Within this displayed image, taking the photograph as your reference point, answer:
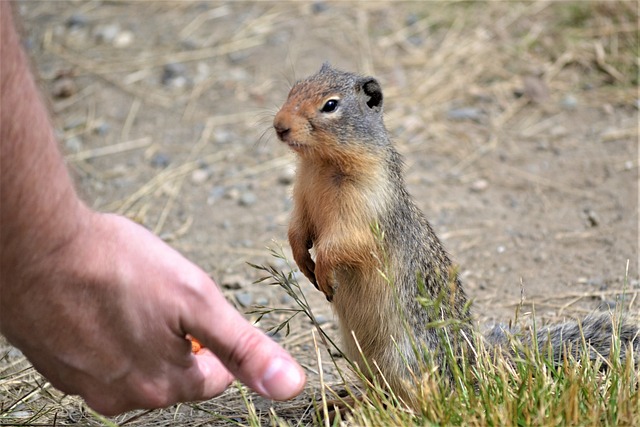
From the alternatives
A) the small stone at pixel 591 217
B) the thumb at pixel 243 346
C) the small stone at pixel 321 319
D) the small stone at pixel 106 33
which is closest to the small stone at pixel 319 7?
the small stone at pixel 106 33

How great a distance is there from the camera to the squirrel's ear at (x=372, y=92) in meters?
3.76

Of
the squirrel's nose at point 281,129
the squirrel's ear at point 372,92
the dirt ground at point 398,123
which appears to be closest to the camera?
the squirrel's nose at point 281,129

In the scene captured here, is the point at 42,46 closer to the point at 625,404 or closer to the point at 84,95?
the point at 84,95

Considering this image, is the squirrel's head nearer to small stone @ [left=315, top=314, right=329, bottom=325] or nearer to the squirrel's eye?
the squirrel's eye

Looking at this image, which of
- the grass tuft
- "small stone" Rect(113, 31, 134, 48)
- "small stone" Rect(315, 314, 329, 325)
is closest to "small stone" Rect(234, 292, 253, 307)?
"small stone" Rect(315, 314, 329, 325)

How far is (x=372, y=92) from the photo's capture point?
149 inches

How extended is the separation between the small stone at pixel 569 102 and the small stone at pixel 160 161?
3.12 metres

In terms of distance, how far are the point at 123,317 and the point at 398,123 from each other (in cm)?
465

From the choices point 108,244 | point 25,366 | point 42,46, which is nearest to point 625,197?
point 25,366

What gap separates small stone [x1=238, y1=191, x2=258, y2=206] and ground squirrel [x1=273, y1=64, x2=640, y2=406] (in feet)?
7.46

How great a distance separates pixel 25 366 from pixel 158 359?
181 cm

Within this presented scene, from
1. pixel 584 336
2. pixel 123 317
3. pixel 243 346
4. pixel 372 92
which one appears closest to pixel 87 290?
pixel 123 317

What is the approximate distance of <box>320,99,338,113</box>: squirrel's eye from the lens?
3531mm

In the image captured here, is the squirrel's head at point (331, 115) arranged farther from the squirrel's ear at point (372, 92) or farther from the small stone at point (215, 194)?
the small stone at point (215, 194)
